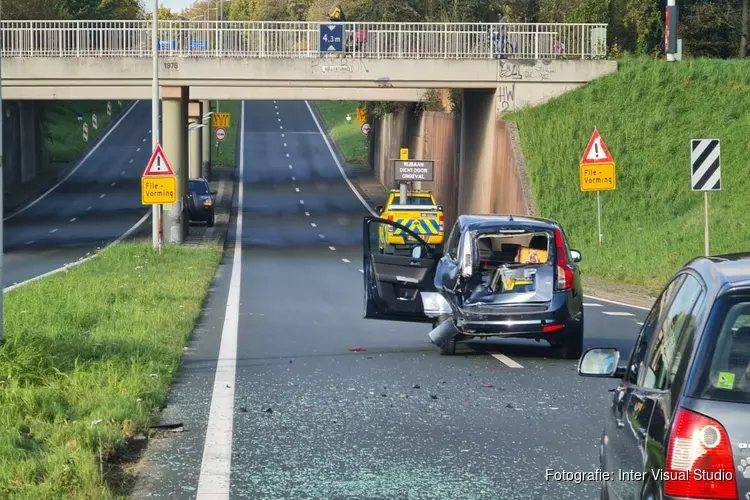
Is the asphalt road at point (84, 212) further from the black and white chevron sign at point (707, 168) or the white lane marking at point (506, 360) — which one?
the white lane marking at point (506, 360)

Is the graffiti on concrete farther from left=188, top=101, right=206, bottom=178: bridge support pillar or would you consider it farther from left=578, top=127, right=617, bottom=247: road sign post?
left=188, top=101, right=206, bottom=178: bridge support pillar

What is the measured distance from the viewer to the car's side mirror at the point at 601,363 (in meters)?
5.79

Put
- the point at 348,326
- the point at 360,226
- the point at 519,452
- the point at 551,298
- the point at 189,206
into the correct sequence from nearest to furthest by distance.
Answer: the point at 519,452 → the point at 551,298 → the point at 348,326 → the point at 189,206 → the point at 360,226

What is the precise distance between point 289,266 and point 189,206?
51.4ft

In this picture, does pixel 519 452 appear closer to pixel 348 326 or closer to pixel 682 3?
pixel 348 326

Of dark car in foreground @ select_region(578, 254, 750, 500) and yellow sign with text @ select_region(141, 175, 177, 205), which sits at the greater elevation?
dark car in foreground @ select_region(578, 254, 750, 500)

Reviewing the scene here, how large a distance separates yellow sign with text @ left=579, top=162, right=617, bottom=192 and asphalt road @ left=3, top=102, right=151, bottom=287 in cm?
1364

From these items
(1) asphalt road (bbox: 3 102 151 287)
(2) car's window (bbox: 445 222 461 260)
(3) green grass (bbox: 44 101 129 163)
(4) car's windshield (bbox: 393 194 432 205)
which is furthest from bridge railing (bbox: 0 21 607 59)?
(3) green grass (bbox: 44 101 129 163)

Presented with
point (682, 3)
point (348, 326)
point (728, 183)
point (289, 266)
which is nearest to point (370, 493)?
point (348, 326)

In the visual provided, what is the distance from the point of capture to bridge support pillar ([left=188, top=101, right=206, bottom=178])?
207ft

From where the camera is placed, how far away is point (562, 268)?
14055 millimetres

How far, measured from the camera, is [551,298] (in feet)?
45.6

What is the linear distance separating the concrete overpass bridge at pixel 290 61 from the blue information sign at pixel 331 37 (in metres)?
0.03

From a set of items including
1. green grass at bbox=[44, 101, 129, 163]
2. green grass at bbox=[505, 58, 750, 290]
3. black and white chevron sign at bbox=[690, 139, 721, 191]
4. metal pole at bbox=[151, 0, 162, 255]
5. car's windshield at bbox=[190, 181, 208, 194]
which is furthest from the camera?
green grass at bbox=[44, 101, 129, 163]
